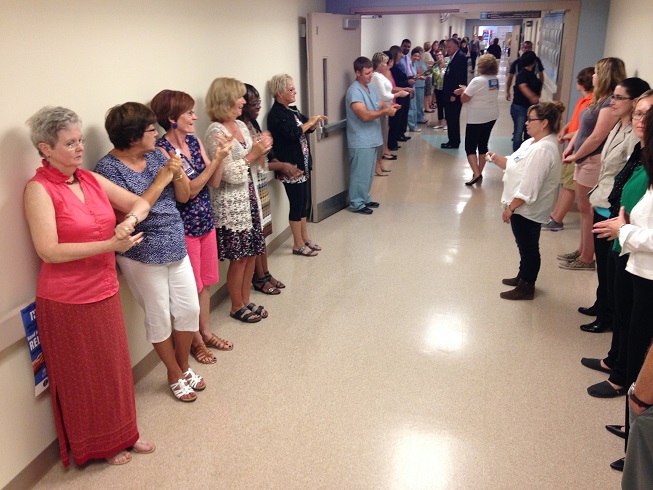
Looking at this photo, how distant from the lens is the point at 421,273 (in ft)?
14.8

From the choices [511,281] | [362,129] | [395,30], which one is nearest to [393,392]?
[511,281]

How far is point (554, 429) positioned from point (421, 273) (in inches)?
78.5

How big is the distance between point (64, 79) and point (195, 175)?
0.79m

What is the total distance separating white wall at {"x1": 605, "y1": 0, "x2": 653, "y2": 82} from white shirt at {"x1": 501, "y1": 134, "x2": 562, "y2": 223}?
98 centimetres

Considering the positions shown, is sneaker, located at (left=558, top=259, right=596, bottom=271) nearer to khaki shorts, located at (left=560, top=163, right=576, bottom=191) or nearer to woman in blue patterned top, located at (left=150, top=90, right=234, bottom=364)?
khaki shorts, located at (left=560, top=163, right=576, bottom=191)

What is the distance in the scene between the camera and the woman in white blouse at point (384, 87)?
21.7 ft

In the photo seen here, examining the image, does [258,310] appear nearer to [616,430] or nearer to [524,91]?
[616,430]

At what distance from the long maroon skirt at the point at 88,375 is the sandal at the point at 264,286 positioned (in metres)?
1.77

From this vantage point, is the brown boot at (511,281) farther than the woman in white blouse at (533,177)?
Yes

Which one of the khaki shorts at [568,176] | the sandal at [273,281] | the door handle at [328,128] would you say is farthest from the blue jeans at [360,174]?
the sandal at [273,281]

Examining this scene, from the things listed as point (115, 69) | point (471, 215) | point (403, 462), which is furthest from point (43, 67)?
point (471, 215)

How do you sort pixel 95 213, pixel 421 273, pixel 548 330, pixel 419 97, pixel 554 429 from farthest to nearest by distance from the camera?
1. pixel 419 97
2. pixel 421 273
3. pixel 548 330
4. pixel 554 429
5. pixel 95 213

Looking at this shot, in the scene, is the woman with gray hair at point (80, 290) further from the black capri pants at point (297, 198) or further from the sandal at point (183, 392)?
the black capri pants at point (297, 198)

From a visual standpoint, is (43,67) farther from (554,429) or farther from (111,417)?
(554,429)
